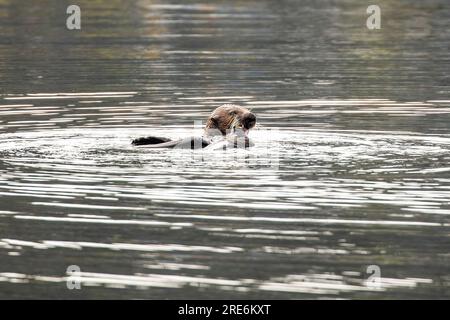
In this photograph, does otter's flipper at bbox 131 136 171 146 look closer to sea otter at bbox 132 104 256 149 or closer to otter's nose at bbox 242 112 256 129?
sea otter at bbox 132 104 256 149

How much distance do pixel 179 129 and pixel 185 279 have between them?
717 centimetres

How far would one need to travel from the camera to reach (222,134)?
49.2 feet

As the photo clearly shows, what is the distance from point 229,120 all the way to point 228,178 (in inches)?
83.4

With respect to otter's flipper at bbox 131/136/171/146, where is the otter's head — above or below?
above

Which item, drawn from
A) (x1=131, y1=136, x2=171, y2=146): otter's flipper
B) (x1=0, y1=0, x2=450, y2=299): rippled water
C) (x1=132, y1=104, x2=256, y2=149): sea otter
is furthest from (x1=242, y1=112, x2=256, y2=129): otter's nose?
(x1=131, y1=136, x2=171, y2=146): otter's flipper

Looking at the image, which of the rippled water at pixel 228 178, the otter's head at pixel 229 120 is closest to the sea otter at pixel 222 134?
the otter's head at pixel 229 120

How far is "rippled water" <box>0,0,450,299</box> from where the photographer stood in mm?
9664

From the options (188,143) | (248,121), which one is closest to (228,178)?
(188,143)

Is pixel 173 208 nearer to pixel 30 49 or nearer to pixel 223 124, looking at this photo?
pixel 223 124

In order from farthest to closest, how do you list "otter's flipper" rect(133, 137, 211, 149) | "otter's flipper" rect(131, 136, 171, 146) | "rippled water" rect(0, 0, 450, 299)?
"otter's flipper" rect(131, 136, 171, 146)
"otter's flipper" rect(133, 137, 211, 149)
"rippled water" rect(0, 0, 450, 299)

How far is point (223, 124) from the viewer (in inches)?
584

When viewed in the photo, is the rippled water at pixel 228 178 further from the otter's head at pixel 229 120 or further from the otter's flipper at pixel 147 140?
the otter's head at pixel 229 120

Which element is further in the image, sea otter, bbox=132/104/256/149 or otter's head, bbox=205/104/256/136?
otter's head, bbox=205/104/256/136

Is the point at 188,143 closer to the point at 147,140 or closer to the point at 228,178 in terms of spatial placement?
the point at 147,140
